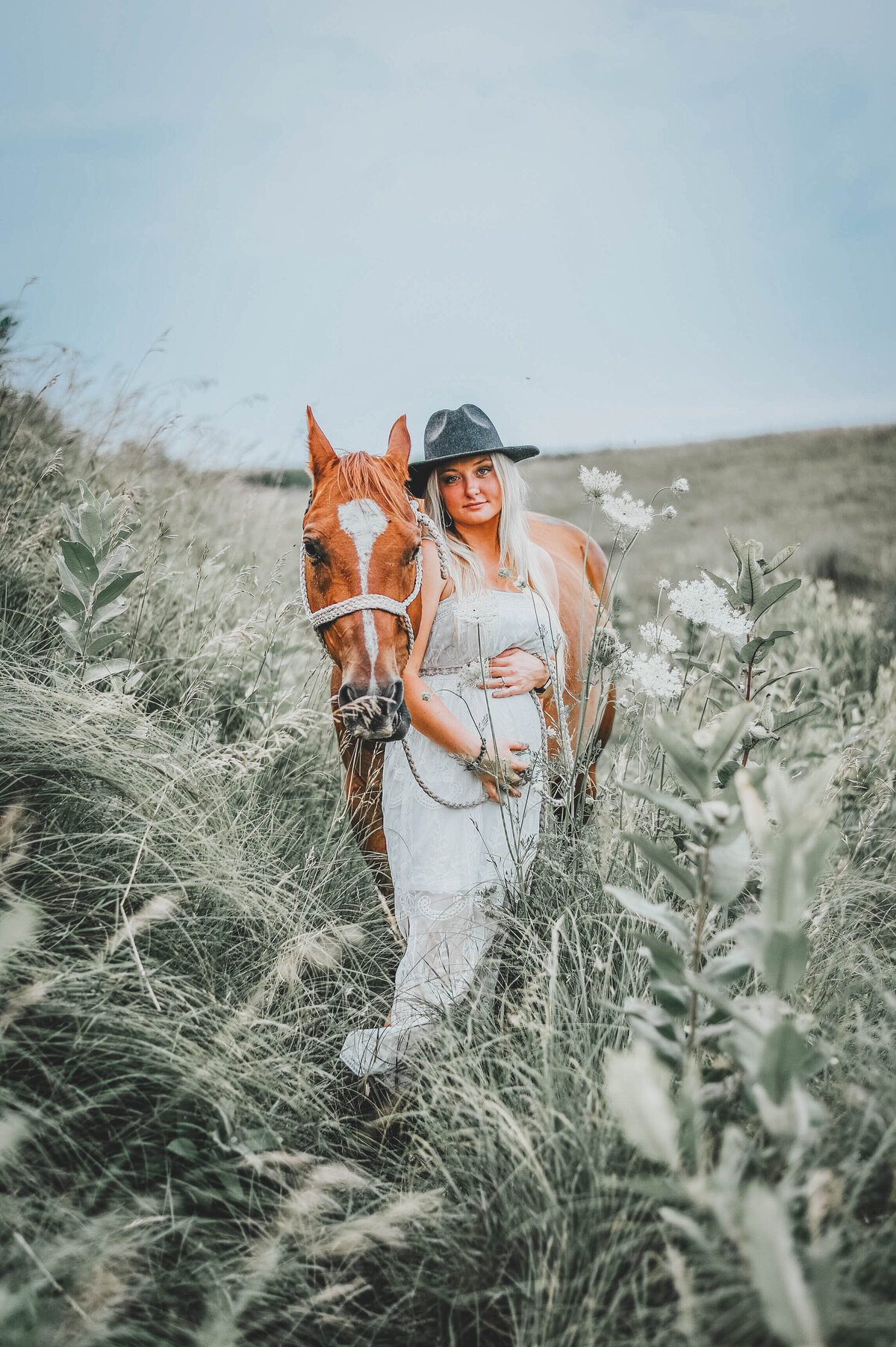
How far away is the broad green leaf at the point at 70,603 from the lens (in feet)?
9.11

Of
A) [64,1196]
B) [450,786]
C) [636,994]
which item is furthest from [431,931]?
[64,1196]

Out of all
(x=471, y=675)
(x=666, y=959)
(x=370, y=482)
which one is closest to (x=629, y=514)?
(x=471, y=675)

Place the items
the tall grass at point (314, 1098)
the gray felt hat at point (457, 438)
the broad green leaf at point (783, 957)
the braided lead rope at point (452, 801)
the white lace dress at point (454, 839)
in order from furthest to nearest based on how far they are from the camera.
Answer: the gray felt hat at point (457, 438), the braided lead rope at point (452, 801), the white lace dress at point (454, 839), the tall grass at point (314, 1098), the broad green leaf at point (783, 957)

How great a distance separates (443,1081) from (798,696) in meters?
2.29

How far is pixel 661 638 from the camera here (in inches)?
89.7

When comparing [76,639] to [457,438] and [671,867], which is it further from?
[671,867]

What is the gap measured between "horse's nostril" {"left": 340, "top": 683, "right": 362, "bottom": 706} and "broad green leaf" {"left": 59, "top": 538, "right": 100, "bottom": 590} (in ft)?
4.18

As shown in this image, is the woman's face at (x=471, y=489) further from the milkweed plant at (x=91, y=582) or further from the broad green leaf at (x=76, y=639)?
the broad green leaf at (x=76, y=639)

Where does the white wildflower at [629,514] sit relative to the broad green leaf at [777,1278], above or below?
above

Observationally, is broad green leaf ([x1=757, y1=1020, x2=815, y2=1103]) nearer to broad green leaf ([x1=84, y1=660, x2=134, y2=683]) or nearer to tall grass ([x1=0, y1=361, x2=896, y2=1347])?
tall grass ([x1=0, y1=361, x2=896, y2=1347])

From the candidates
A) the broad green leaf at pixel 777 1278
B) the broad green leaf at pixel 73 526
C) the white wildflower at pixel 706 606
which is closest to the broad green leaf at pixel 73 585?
the broad green leaf at pixel 73 526

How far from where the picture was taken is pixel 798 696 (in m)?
3.29

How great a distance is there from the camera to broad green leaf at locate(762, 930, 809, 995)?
117cm

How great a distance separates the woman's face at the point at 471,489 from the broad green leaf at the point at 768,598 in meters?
0.93
